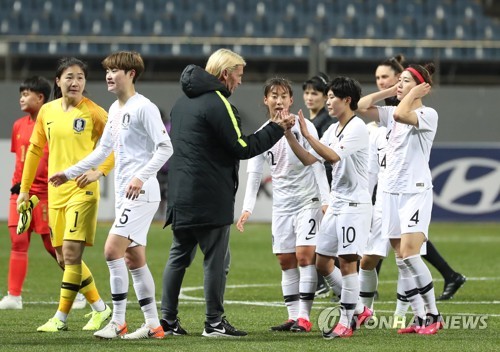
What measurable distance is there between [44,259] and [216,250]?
7.78 metres

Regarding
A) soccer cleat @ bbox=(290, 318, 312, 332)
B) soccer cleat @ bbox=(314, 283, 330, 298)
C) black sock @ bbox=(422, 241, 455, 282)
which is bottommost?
soccer cleat @ bbox=(314, 283, 330, 298)

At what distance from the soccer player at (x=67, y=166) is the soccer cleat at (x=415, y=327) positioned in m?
2.28

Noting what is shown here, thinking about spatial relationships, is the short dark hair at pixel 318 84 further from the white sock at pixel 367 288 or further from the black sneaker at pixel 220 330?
the black sneaker at pixel 220 330

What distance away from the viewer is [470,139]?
71.0 feet

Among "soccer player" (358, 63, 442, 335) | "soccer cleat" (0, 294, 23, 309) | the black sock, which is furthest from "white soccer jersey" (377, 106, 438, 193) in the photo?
"soccer cleat" (0, 294, 23, 309)

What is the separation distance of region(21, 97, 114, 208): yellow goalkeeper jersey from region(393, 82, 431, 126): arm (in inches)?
84.4

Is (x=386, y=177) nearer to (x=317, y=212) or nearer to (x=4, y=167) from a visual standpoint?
(x=317, y=212)

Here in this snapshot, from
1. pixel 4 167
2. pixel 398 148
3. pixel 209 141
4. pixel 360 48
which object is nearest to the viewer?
pixel 209 141

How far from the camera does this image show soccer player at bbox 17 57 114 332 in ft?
26.5

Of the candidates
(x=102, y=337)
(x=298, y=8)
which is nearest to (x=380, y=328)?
(x=102, y=337)

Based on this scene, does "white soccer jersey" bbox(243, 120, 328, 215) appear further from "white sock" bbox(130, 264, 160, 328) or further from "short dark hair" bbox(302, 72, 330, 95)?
"short dark hair" bbox(302, 72, 330, 95)

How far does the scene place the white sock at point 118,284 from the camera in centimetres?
764

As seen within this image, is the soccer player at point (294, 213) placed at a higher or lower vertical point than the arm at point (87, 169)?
lower

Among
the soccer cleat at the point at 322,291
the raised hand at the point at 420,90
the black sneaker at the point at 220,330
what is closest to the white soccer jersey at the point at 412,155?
the raised hand at the point at 420,90
